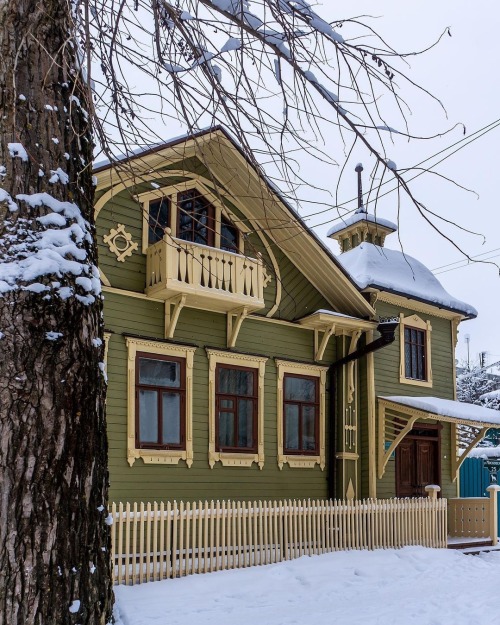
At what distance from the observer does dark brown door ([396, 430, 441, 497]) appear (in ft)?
52.8

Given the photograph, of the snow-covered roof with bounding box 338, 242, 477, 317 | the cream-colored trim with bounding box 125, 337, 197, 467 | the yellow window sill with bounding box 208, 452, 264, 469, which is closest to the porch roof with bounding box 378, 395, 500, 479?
the snow-covered roof with bounding box 338, 242, 477, 317

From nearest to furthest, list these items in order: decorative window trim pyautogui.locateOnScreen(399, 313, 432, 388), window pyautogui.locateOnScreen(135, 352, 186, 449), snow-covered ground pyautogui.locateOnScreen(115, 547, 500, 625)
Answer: snow-covered ground pyautogui.locateOnScreen(115, 547, 500, 625), window pyautogui.locateOnScreen(135, 352, 186, 449), decorative window trim pyautogui.locateOnScreen(399, 313, 432, 388)

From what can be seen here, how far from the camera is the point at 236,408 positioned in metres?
13.5

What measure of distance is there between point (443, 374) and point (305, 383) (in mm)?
4469

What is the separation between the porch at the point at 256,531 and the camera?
9.96m

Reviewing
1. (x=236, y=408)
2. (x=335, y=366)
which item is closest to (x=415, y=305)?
(x=335, y=366)

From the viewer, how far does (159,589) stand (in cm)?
941

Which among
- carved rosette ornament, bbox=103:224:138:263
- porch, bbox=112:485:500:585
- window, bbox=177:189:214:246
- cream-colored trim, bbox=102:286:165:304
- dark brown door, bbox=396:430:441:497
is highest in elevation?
window, bbox=177:189:214:246

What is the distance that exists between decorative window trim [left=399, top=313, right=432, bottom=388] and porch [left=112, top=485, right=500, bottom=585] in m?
2.66

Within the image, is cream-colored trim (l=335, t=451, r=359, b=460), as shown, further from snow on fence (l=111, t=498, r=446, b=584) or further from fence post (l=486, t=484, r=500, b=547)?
fence post (l=486, t=484, r=500, b=547)

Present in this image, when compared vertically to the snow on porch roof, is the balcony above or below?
above

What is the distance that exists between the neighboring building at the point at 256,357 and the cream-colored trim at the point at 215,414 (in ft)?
0.09

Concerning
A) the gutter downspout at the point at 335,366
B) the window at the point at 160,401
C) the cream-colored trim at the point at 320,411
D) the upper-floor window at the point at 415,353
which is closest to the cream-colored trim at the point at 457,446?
the upper-floor window at the point at 415,353

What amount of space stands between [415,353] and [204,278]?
264 inches
